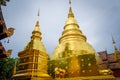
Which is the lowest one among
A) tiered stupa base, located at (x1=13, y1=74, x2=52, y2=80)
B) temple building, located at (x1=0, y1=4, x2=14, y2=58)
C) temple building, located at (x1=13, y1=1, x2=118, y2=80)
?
tiered stupa base, located at (x1=13, y1=74, x2=52, y2=80)

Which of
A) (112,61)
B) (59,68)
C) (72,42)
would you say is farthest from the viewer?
(112,61)

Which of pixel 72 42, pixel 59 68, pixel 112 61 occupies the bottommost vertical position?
pixel 59 68

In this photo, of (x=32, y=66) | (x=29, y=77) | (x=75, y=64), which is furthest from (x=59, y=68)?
(x=29, y=77)

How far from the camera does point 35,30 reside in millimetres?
20734

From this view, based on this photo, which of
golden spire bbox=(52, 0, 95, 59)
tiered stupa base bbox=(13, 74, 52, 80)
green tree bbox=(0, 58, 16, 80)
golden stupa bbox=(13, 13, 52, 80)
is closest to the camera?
tiered stupa base bbox=(13, 74, 52, 80)

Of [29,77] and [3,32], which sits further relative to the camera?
[29,77]

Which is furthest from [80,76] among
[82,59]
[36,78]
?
[36,78]

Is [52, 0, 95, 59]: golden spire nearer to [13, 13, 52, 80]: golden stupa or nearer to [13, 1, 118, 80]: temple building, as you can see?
[13, 1, 118, 80]: temple building

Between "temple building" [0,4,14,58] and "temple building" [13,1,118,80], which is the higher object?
"temple building" [0,4,14,58]

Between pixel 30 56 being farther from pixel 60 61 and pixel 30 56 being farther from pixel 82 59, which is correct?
pixel 82 59

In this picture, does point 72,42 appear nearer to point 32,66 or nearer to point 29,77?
point 32,66

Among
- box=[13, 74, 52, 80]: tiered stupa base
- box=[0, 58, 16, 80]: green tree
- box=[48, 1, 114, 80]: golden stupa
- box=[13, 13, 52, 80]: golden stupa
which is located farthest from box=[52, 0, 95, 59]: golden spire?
box=[0, 58, 16, 80]: green tree

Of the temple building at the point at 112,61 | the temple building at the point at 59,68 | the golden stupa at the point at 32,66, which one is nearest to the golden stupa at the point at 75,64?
the temple building at the point at 59,68

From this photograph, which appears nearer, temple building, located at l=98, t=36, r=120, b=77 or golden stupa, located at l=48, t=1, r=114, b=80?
golden stupa, located at l=48, t=1, r=114, b=80
